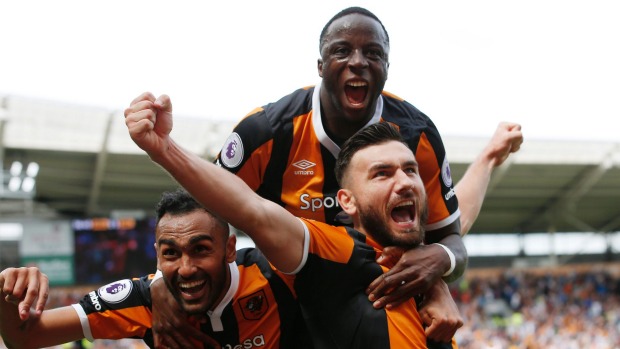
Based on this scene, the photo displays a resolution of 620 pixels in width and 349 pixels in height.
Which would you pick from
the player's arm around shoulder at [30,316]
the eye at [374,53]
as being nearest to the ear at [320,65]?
the eye at [374,53]

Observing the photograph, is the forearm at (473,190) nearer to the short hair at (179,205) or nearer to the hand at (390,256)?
the hand at (390,256)

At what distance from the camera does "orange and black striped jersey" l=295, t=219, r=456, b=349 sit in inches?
129

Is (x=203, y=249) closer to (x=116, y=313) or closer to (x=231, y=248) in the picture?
(x=231, y=248)

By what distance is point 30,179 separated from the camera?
21.4 meters

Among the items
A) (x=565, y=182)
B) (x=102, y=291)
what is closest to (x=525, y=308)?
(x=565, y=182)

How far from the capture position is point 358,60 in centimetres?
390

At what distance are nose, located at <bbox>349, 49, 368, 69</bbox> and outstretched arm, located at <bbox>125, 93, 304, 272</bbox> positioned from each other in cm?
106

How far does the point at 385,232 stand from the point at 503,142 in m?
1.89

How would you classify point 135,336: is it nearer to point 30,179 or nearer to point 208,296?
point 208,296

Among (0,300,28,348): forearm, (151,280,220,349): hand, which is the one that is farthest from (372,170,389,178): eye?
(0,300,28,348): forearm

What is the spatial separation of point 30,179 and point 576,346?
1498cm

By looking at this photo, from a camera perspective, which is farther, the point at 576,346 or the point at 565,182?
the point at 565,182

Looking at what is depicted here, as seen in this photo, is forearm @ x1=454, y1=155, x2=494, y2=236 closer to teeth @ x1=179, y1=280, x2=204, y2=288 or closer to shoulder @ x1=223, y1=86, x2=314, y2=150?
shoulder @ x1=223, y1=86, x2=314, y2=150

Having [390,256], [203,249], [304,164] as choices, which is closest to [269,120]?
[304,164]
